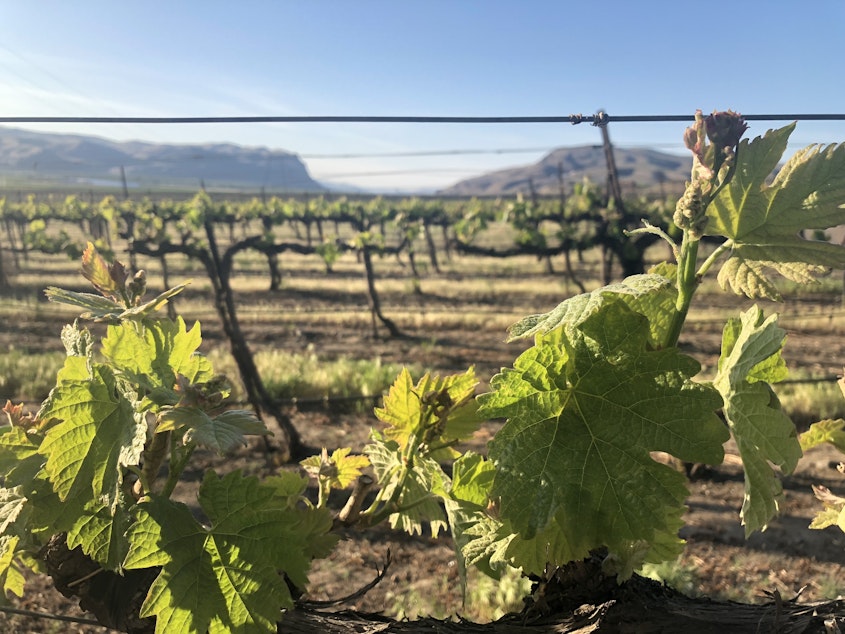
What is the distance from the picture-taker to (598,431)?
2.87ft

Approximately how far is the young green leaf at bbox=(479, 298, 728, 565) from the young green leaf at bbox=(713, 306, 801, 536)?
0.26 feet

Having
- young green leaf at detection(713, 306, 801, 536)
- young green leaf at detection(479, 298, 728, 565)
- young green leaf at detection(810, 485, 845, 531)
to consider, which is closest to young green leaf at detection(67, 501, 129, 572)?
young green leaf at detection(479, 298, 728, 565)

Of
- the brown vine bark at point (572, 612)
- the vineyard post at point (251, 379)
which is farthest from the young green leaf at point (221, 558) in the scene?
the vineyard post at point (251, 379)

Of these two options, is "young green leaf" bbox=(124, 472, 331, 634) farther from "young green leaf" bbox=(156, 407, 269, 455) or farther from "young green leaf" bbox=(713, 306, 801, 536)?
"young green leaf" bbox=(713, 306, 801, 536)

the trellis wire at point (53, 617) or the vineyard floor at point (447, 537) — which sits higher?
the trellis wire at point (53, 617)

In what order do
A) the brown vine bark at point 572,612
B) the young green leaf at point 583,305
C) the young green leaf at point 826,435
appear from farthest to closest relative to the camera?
the young green leaf at point 826,435 → the brown vine bark at point 572,612 → the young green leaf at point 583,305

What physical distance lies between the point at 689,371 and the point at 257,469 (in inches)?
252

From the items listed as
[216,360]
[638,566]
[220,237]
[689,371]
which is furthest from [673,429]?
[220,237]

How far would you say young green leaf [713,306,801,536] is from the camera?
852mm

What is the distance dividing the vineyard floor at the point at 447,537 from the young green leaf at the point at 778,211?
1.15 ft

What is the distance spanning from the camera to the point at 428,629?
3.59 feet

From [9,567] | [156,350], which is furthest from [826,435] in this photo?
[9,567]

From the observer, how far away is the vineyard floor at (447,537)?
4289mm

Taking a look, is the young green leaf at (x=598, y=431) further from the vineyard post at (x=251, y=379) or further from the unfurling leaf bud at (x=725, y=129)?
the vineyard post at (x=251, y=379)
